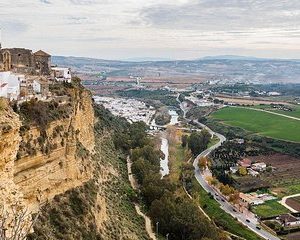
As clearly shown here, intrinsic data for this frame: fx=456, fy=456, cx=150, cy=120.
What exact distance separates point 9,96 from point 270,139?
84617 mm

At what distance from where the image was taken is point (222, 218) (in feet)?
189

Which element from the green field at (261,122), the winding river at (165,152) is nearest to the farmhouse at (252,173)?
the winding river at (165,152)

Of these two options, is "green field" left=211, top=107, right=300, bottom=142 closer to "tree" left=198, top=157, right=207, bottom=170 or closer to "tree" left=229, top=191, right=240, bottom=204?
"tree" left=198, top=157, right=207, bottom=170

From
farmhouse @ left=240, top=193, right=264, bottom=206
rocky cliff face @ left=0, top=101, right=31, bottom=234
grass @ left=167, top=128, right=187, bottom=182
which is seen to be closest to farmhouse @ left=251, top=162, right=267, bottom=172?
grass @ left=167, top=128, right=187, bottom=182

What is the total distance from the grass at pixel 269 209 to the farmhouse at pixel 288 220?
5.67ft

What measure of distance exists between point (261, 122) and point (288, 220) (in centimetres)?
7456

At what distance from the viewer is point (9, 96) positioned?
3234 cm

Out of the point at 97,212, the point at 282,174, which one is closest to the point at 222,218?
the point at 282,174

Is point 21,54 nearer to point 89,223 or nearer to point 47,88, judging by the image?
point 47,88

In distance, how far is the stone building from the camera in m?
51.0

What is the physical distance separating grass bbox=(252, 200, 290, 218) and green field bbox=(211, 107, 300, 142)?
44343mm

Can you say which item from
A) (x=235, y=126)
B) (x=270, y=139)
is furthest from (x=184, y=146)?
(x=235, y=126)

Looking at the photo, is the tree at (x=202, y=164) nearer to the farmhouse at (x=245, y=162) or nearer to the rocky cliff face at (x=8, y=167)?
the farmhouse at (x=245, y=162)

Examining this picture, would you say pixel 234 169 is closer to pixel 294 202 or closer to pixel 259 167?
pixel 259 167
